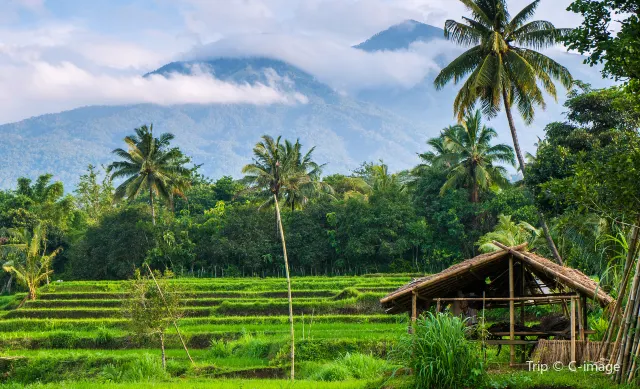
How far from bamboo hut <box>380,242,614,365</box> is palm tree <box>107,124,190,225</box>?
34094mm

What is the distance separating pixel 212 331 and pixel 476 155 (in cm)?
2221

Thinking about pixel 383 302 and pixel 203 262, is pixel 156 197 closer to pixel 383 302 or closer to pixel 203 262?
pixel 203 262

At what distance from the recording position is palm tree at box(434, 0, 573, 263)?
2172cm

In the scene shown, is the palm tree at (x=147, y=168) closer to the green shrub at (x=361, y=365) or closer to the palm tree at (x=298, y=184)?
the palm tree at (x=298, y=184)

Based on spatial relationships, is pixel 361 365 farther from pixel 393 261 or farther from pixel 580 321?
pixel 393 261

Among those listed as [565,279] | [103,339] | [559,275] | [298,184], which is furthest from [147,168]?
[565,279]

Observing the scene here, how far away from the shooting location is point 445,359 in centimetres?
1071

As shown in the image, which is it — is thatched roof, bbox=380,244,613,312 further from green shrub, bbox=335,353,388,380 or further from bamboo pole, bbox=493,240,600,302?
→ green shrub, bbox=335,353,388,380

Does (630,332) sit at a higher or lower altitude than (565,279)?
lower

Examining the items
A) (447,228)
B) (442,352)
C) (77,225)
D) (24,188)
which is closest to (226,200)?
(77,225)

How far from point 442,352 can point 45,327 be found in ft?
80.6

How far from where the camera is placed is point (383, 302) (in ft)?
47.1

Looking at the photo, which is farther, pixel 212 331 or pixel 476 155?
pixel 476 155

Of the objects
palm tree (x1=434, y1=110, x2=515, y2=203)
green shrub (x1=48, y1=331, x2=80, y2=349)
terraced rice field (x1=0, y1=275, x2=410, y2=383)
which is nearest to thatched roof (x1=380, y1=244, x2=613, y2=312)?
terraced rice field (x1=0, y1=275, x2=410, y2=383)
